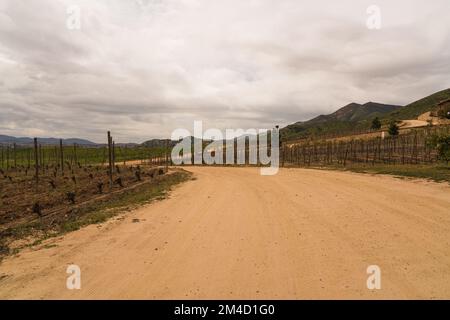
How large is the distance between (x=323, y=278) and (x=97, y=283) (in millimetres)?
2955

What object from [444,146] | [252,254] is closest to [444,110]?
[444,146]

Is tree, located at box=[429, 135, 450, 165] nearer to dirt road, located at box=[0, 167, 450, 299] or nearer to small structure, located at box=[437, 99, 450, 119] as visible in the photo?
dirt road, located at box=[0, 167, 450, 299]

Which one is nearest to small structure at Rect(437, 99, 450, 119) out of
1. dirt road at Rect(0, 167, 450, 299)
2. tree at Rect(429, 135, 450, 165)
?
tree at Rect(429, 135, 450, 165)

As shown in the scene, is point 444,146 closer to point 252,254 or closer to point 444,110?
point 252,254

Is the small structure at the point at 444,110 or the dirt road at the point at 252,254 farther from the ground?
the small structure at the point at 444,110

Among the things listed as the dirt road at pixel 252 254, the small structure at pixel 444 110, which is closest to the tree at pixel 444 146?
the dirt road at pixel 252 254

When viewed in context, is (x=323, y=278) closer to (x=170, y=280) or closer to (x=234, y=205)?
(x=170, y=280)

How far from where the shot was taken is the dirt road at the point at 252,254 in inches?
163

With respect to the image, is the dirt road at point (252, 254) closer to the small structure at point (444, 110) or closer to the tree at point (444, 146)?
the tree at point (444, 146)

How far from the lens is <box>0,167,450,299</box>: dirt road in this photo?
4152mm

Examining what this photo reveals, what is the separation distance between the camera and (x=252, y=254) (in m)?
5.34

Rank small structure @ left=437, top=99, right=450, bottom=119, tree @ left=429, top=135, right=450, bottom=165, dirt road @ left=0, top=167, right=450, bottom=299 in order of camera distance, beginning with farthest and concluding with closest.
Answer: small structure @ left=437, top=99, right=450, bottom=119 → tree @ left=429, top=135, right=450, bottom=165 → dirt road @ left=0, top=167, right=450, bottom=299

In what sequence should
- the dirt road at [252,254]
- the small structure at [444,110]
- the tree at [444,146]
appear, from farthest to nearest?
the small structure at [444,110] < the tree at [444,146] < the dirt road at [252,254]

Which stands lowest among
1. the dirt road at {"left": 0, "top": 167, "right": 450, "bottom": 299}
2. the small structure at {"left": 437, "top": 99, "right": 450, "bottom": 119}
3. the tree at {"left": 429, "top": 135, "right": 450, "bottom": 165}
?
the dirt road at {"left": 0, "top": 167, "right": 450, "bottom": 299}
